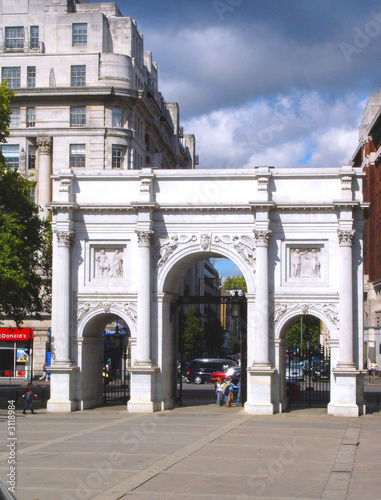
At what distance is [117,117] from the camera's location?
61562 millimetres

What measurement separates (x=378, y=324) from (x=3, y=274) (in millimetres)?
51544

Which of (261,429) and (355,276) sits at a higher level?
(355,276)

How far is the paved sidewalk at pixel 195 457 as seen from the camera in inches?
648

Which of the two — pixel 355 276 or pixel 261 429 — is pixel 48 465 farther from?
pixel 355 276

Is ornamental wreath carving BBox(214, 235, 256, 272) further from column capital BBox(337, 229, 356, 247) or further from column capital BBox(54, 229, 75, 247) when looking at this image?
column capital BBox(54, 229, 75, 247)

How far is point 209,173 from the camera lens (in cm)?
3531

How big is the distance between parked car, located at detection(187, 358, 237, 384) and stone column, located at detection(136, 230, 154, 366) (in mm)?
27070

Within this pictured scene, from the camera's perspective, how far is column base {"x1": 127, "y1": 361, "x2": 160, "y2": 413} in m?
34.0

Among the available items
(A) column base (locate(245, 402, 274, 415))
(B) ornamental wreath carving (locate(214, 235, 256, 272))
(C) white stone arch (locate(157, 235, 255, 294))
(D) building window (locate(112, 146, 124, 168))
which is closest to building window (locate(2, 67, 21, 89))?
(D) building window (locate(112, 146, 124, 168))

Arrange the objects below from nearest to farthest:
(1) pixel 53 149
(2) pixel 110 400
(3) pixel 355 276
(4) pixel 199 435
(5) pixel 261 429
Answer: (4) pixel 199 435
(5) pixel 261 429
(3) pixel 355 276
(2) pixel 110 400
(1) pixel 53 149

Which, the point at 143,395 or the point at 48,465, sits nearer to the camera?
the point at 48,465

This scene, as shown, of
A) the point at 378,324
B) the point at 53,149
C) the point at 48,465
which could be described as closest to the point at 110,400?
the point at 48,465

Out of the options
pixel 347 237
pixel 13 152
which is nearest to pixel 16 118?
pixel 13 152

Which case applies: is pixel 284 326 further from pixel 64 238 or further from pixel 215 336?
pixel 215 336
